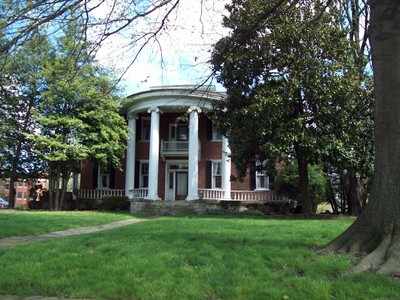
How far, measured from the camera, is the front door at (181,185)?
27.0 meters

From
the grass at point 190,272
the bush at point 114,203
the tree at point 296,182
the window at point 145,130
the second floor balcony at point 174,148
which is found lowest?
the grass at point 190,272

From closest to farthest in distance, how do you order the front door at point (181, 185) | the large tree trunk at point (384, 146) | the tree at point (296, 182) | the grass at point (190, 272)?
the grass at point (190, 272), the large tree trunk at point (384, 146), the tree at point (296, 182), the front door at point (181, 185)

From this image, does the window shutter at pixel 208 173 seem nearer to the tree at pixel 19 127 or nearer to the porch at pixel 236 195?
the porch at pixel 236 195

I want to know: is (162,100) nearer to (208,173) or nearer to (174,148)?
(174,148)

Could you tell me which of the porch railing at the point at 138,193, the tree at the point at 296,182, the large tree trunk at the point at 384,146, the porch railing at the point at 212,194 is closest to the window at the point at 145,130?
the porch railing at the point at 138,193

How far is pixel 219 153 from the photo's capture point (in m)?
26.5

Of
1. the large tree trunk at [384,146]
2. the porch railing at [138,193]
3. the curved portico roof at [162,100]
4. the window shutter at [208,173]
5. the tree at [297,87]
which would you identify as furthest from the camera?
the window shutter at [208,173]

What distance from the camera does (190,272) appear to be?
552 cm

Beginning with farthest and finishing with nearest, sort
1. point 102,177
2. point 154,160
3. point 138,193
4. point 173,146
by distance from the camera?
point 102,177, point 173,146, point 138,193, point 154,160

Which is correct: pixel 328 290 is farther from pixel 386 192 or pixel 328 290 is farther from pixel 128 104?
pixel 128 104

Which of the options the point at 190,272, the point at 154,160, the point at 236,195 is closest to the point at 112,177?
the point at 154,160

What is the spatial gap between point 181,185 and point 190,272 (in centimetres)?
2173

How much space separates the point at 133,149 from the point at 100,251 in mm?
19286

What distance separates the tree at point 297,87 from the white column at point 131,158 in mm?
10570
